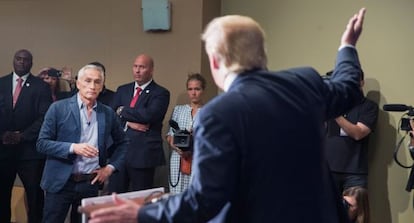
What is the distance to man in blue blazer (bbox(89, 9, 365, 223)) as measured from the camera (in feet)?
4.45

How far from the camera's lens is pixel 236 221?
143 centimetres

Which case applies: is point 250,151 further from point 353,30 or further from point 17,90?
point 17,90

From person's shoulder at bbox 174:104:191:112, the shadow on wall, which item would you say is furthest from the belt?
the shadow on wall

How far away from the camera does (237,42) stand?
143 cm

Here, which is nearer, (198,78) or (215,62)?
(215,62)

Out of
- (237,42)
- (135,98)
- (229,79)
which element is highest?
(237,42)

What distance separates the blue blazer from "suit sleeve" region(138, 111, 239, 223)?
172 cm

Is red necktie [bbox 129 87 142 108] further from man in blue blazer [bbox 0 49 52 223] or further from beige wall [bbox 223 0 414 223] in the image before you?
beige wall [bbox 223 0 414 223]

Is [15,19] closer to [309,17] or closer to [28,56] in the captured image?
[28,56]

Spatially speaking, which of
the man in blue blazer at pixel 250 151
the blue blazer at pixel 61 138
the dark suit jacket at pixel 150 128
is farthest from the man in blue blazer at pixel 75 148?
the man in blue blazer at pixel 250 151

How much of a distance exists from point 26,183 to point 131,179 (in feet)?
2.70

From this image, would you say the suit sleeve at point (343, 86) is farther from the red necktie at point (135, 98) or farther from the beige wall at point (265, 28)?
the red necktie at point (135, 98)

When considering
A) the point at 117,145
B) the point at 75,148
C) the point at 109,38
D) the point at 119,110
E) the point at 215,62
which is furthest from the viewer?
the point at 109,38

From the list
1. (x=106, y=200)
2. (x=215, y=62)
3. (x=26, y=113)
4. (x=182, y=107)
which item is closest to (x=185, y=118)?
(x=182, y=107)
